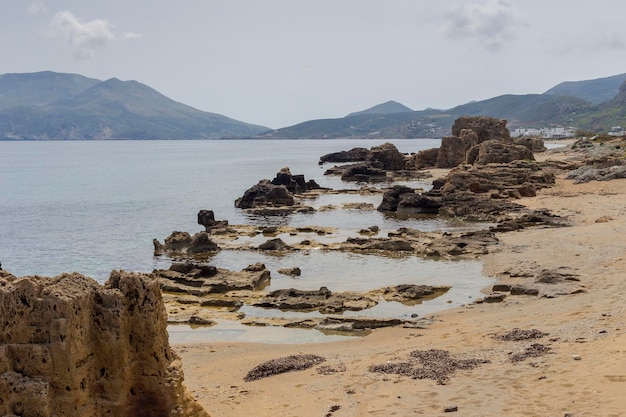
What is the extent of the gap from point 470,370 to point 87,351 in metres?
7.77

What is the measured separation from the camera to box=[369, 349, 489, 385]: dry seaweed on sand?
1305cm

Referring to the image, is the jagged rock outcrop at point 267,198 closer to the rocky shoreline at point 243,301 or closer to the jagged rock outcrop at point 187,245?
the rocky shoreline at point 243,301

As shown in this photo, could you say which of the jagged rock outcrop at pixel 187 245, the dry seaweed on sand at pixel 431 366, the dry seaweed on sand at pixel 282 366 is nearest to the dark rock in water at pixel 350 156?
the jagged rock outcrop at pixel 187 245

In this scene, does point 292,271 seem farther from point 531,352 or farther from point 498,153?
point 498,153

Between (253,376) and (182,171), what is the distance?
112078 millimetres

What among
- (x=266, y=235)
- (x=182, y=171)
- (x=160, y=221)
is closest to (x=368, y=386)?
(x=266, y=235)

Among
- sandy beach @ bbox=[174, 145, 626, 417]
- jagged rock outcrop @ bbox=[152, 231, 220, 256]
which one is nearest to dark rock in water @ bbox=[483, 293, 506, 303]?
sandy beach @ bbox=[174, 145, 626, 417]

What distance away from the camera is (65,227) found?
2012 inches

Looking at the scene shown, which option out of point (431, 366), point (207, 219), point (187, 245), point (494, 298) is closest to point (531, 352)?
point (431, 366)

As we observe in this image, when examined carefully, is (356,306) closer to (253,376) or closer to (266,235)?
(253,376)

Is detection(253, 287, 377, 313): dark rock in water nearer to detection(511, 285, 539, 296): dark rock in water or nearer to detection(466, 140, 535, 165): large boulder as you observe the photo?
detection(511, 285, 539, 296): dark rock in water

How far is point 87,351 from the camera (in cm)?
943

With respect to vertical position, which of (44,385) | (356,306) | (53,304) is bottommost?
(356,306)

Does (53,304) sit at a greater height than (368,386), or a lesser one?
greater
